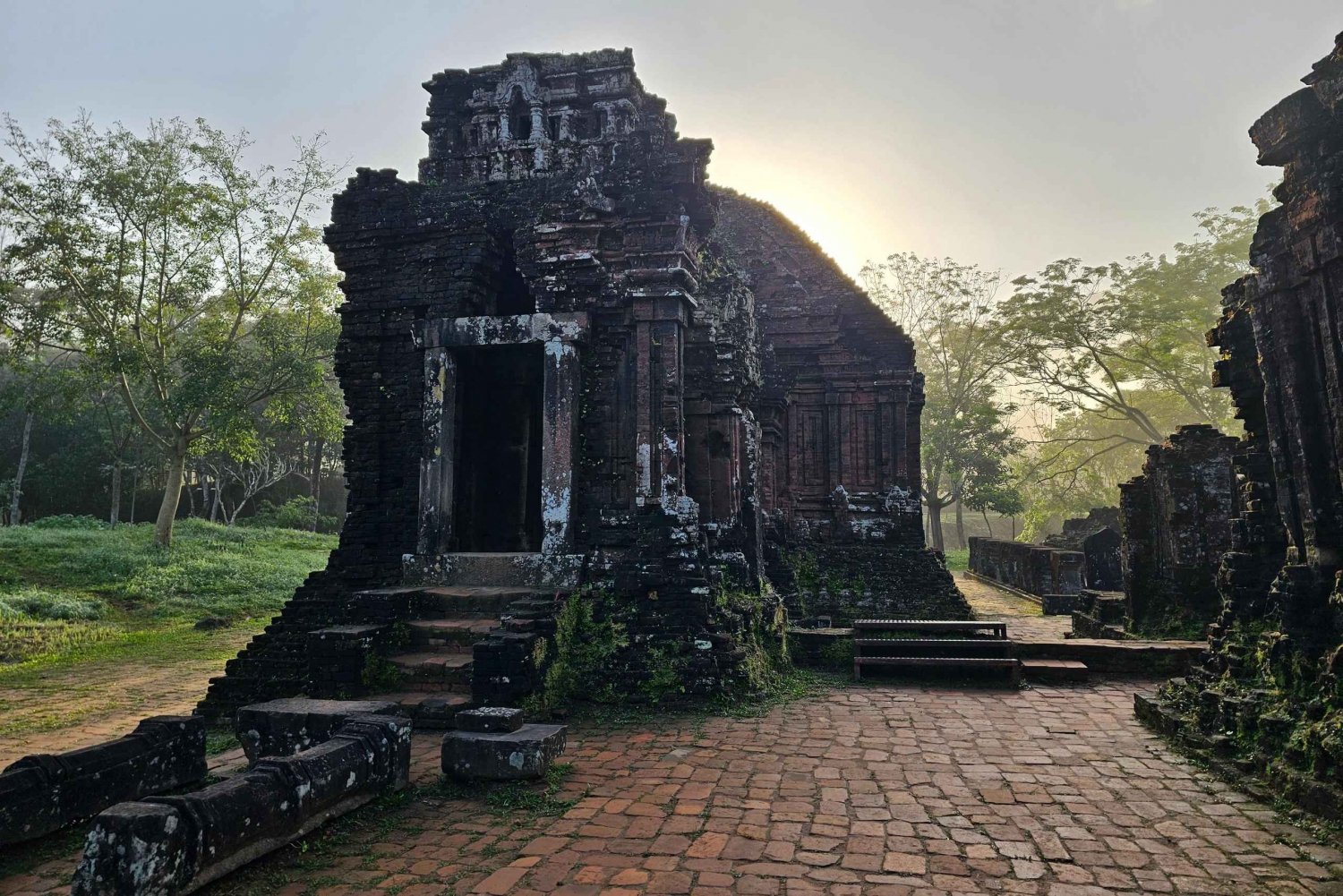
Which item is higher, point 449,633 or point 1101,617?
point 449,633

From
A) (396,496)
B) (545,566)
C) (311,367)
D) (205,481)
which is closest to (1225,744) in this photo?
(545,566)

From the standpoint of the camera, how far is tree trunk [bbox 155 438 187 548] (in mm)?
20516

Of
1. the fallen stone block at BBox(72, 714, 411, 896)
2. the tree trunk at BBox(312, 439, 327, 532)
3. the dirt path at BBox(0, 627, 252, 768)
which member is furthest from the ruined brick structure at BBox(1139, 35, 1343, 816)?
the tree trunk at BBox(312, 439, 327, 532)

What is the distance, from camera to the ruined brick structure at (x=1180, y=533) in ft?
34.6

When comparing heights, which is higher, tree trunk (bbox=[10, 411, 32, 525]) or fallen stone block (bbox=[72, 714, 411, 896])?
tree trunk (bbox=[10, 411, 32, 525])

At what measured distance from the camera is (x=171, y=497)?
2069 centimetres

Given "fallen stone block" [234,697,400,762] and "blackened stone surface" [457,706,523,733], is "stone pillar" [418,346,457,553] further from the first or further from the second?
"blackened stone surface" [457,706,523,733]

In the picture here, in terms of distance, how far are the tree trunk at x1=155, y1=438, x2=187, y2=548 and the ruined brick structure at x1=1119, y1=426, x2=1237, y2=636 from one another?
21.7m

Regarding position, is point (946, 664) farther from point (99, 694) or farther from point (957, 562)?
point (957, 562)

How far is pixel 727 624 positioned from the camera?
300 inches

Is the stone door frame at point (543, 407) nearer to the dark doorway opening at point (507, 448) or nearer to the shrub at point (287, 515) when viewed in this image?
the dark doorway opening at point (507, 448)

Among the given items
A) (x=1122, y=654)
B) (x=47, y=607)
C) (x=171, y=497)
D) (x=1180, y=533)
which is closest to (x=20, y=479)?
(x=171, y=497)

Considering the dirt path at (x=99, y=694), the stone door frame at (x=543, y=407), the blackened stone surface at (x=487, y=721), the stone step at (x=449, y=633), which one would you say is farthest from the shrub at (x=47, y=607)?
the blackened stone surface at (x=487, y=721)

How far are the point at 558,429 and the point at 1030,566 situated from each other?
15332 mm
